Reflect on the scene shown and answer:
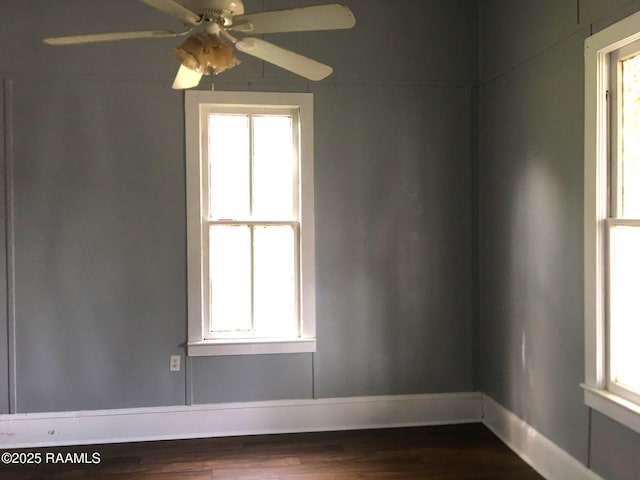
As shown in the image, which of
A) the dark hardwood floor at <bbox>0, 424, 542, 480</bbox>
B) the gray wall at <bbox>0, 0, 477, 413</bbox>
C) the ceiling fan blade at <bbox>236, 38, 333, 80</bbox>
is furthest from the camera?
the gray wall at <bbox>0, 0, 477, 413</bbox>

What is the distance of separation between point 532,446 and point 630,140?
1756 millimetres

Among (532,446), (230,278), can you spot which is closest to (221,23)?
(230,278)

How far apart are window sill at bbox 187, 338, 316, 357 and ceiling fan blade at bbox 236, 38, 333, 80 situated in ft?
6.06

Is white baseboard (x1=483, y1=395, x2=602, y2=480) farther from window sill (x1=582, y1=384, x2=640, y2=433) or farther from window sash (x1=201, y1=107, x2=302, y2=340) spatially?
window sash (x1=201, y1=107, x2=302, y2=340)

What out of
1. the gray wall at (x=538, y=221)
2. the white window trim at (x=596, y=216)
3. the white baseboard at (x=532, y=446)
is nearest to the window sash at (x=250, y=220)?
the gray wall at (x=538, y=221)

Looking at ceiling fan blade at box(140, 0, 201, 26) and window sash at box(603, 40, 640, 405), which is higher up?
ceiling fan blade at box(140, 0, 201, 26)

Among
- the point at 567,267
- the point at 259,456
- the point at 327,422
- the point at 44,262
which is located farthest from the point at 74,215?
the point at 567,267

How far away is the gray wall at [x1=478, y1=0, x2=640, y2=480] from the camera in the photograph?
2.53 m

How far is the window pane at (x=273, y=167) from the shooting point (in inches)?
136

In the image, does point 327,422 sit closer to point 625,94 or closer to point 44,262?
point 44,262

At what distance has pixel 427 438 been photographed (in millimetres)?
3354

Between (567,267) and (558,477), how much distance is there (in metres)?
1.10

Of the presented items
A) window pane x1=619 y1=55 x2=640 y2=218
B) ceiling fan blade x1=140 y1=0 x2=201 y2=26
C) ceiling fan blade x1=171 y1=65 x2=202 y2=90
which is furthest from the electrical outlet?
window pane x1=619 y1=55 x2=640 y2=218

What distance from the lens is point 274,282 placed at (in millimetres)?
3490
